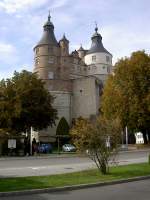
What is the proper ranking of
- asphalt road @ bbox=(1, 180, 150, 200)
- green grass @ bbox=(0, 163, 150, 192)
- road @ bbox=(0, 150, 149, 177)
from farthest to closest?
road @ bbox=(0, 150, 149, 177) → green grass @ bbox=(0, 163, 150, 192) → asphalt road @ bbox=(1, 180, 150, 200)

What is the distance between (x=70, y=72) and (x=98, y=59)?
10.0 meters

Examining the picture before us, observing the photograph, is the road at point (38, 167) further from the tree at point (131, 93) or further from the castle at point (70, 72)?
the castle at point (70, 72)

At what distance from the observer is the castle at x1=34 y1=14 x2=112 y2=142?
357 feet

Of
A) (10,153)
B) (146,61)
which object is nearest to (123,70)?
(146,61)

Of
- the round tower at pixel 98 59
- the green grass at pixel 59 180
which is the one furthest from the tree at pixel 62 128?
the green grass at pixel 59 180

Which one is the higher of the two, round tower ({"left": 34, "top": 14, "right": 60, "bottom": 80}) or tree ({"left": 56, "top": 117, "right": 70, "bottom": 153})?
round tower ({"left": 34, "top": 14, "right": 60, "bottom": 80})

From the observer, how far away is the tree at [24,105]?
6575 centimetres

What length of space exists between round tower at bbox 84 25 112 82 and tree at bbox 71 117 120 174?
109 meters

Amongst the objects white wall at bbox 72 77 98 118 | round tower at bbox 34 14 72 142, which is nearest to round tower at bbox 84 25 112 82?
round tower at bbox 34 14 72 142

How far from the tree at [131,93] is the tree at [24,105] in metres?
9.13

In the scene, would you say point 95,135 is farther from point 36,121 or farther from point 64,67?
point 64,67

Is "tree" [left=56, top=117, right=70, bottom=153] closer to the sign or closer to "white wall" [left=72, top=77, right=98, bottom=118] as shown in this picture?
"white wall" [left=72, top=77, right=98, bottom=118]

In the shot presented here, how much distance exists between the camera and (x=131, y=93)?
60.6 metres

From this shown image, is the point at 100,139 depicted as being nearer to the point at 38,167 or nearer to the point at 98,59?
the point at 38,167
